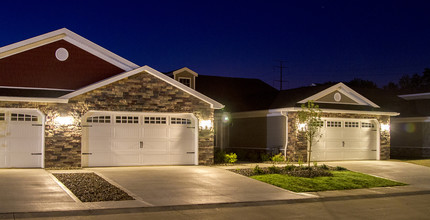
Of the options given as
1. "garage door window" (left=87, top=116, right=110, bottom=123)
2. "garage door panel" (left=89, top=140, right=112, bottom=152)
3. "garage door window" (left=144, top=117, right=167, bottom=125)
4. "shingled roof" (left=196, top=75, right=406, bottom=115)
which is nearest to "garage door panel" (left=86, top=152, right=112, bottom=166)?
"garage door panel" (left=89, top=140, right=112, bottom=152)

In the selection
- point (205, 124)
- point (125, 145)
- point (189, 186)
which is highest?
point (205, 124)

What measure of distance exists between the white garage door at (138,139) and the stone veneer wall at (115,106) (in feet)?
1.20

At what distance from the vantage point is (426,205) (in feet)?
46.2

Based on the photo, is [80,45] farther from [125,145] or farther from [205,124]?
[205,124]

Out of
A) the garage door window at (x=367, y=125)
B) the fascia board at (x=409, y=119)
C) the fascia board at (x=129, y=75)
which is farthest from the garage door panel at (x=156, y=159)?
the fascia board at (x=409, y=119)

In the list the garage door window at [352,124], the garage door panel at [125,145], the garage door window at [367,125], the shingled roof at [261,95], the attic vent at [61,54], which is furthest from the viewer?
the garage door window at [367,125]

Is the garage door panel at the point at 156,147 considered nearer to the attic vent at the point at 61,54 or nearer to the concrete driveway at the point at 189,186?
the concrete driveway at the point at 189,186

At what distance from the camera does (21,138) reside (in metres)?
19.4

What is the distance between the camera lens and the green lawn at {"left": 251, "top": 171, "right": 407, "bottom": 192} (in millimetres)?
16656

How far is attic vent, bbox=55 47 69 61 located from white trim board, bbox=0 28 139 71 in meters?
0.46

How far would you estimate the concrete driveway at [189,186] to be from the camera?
13.9 metres

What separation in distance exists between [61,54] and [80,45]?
3.01 ft

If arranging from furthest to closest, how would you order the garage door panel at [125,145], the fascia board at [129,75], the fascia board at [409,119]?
the fascia board at [409,119]
the garage door panel at [125,145]
the fascia board at [129,75]

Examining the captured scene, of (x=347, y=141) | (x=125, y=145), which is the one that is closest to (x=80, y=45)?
(x=125, y=145)
